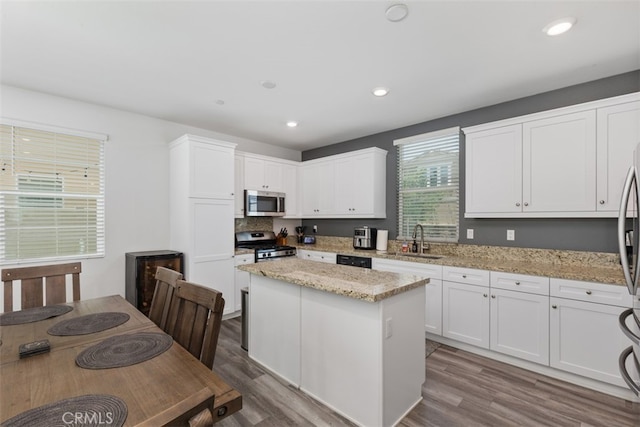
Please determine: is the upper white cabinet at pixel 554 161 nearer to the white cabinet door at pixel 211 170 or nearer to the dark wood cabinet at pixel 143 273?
the white cabinet door at pixel 211 170

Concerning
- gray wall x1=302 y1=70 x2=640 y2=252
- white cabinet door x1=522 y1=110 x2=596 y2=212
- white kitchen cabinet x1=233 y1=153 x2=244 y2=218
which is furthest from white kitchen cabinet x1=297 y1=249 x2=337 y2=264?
white cabinet door x1=522 y1=110 x2=596 y2=212

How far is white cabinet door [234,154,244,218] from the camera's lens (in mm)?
4340

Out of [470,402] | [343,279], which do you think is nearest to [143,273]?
[343,279]

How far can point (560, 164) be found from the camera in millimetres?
2682

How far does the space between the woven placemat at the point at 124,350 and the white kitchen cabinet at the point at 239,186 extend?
2.99 meters

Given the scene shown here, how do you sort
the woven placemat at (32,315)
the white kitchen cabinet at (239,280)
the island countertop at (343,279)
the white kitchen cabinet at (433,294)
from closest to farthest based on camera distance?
the woven placemat at (32,315) → the island countertop at (343,279) → the white kitchen cabinet at (433,294) → the white kitchen cabinet at (239,280)

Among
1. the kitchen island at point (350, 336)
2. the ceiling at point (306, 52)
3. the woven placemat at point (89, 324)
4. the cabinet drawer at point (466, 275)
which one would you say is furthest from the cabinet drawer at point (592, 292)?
the woven placemat at point (89, 324)

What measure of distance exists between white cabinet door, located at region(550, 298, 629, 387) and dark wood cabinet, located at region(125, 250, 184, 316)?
396 centimetres

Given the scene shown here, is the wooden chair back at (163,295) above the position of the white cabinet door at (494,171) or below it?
below

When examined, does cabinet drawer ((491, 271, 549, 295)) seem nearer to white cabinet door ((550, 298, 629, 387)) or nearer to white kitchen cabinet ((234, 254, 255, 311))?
white cabinet door ((550, 298, 629, 387))

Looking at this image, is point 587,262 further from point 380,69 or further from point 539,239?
point 380,69

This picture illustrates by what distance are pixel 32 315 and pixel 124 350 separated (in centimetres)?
97

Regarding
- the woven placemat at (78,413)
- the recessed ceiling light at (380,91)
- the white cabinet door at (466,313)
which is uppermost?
the recessed ceiling light at (380,91)

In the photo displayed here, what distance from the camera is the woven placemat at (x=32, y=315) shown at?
1.63 meters
